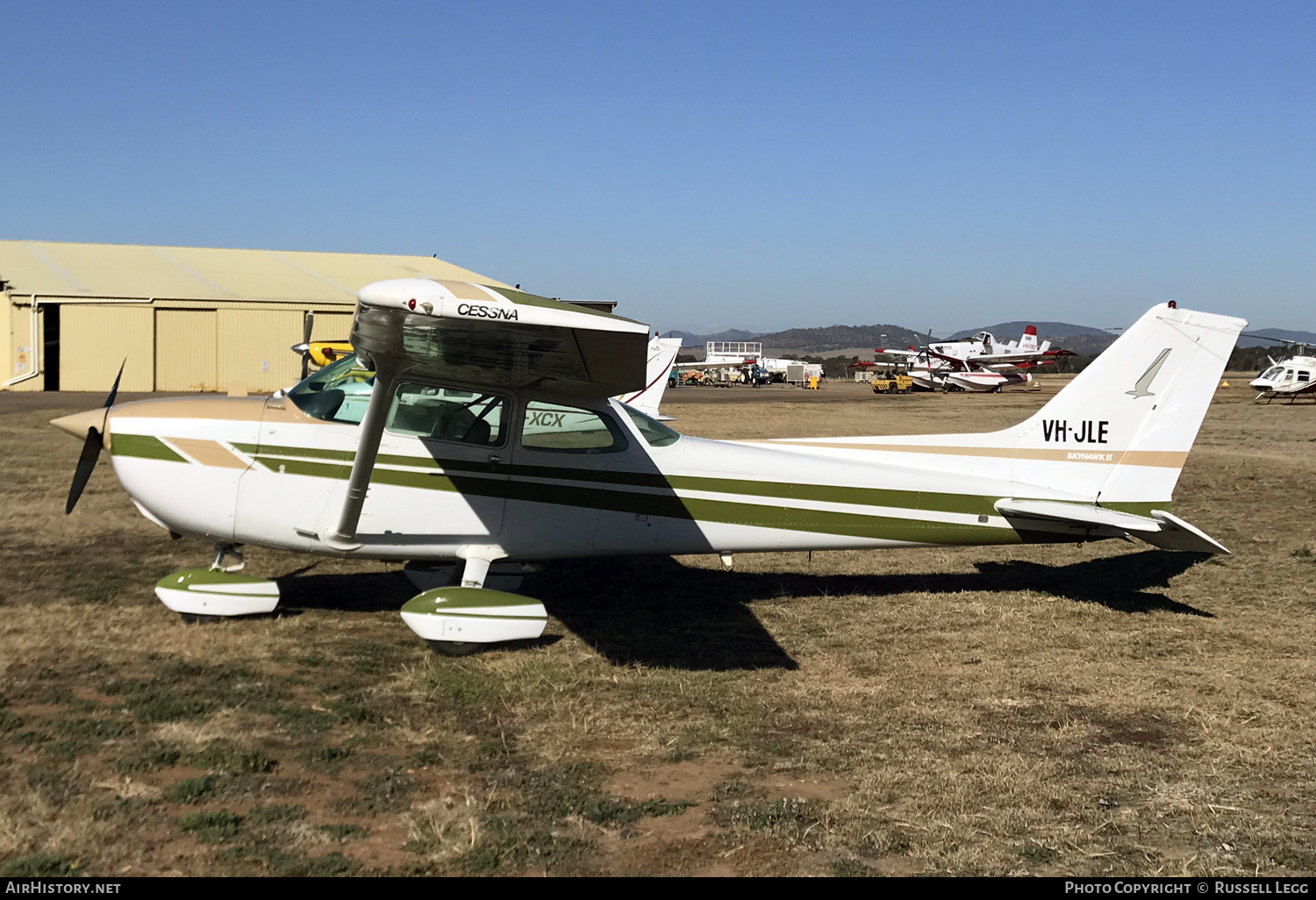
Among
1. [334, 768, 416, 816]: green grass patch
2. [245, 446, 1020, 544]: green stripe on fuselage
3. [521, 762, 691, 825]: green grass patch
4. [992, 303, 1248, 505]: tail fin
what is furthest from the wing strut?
[992, 303, 1248, 505]: tail fin

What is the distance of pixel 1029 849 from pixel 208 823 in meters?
3.33

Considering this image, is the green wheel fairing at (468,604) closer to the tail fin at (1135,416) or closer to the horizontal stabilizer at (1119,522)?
the horizontal stabilizer at (1119,522)

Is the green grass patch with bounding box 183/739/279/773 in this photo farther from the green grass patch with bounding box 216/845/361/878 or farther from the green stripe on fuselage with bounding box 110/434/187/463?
the green stripe on fuselage with bounding box 110/434/187/463

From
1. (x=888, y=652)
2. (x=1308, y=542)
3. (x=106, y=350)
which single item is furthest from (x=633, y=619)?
(x=106, y=350)

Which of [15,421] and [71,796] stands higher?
[71,796]

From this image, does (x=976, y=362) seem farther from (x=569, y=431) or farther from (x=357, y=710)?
(x=357, y=710)

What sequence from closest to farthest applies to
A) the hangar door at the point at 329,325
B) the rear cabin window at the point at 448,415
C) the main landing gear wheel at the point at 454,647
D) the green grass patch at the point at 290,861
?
the green grass patch at the point at 290,861, the main landing gear wheel at the point at 454,647, the rear cabin window at the point at 448,415, the hangar door at the point at 329,325

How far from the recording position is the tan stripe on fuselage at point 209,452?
6.77 m

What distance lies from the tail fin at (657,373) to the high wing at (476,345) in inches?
395

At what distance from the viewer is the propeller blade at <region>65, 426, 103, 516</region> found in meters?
6.86

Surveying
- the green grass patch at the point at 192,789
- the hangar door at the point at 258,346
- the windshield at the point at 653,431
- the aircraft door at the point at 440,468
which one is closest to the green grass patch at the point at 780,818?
the green grass patch at the point at 192,789

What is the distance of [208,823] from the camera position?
13.1 feet

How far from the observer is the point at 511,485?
704 centimetres

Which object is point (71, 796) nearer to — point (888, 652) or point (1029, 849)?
point (1029, 849)
